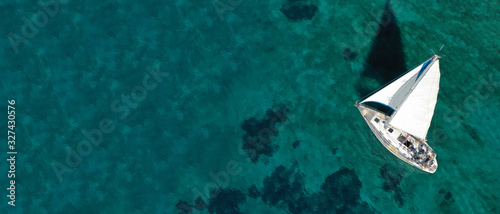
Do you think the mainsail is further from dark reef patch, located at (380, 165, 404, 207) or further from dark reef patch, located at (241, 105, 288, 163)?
dark reef patch, located at (241, 105, 288, 163)

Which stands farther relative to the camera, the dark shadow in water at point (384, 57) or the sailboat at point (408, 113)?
the dark shadow in water at point (384, 57)

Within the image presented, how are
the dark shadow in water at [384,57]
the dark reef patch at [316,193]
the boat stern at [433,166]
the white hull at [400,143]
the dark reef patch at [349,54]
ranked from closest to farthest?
the boat stern at [433,166] < the white hull at [400,143] < the dark reef patch at [316,193] < the dark shadow in water at [384,57] < the dark reef patch at [349,54]

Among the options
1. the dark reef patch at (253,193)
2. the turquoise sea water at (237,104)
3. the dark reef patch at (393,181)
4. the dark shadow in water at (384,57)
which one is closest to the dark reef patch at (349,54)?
the turquoise sea water at (237,104)

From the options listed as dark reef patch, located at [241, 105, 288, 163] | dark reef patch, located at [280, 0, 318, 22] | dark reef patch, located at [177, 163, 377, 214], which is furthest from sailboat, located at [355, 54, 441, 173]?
dark reef patch, located at [280, 0, 318, 22]

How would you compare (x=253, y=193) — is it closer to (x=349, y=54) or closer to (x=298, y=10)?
(x=349, y=54)

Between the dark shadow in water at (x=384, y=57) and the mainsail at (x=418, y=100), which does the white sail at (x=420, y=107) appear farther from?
the dark shadow in water at (x=384, y=57)

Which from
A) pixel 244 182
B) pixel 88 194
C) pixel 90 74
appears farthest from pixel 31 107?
pixel 244 182

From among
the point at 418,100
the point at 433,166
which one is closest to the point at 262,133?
the point at 418,100
